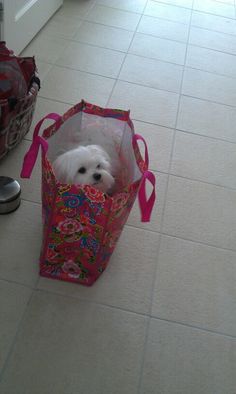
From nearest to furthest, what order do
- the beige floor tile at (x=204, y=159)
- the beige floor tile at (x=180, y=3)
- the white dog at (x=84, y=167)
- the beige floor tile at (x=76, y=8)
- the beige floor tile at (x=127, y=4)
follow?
the white dog at (x=84, y=167) → the beige floor tile at (x=204, y=159) → the beige floor tile at (x=76, y=8) → the beige floor tile at (x=127, y=4) → the beige floor tile at (x=180, y=3)

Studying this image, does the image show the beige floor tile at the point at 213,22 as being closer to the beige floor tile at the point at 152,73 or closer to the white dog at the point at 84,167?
the beige floor tile at the point at 152,73

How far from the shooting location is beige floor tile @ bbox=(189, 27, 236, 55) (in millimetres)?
2469

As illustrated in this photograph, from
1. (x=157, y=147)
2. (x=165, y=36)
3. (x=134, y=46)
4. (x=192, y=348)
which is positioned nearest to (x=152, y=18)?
(x=165, y=36)

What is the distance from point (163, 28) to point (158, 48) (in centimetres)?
31

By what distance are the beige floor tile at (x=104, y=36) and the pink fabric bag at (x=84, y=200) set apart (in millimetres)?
1243

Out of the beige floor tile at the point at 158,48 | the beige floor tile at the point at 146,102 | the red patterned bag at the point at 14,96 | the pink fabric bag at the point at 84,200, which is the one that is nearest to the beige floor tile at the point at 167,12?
the beige floor tile at the point at 158,48

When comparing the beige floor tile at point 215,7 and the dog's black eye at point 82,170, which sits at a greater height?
the dog's black eye at point 82,170

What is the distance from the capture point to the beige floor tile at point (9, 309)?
0.94 m

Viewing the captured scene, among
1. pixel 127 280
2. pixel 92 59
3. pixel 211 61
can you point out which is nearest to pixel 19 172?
pixel 127 280

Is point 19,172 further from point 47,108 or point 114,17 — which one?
point 114,17

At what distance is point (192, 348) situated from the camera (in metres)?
1.03

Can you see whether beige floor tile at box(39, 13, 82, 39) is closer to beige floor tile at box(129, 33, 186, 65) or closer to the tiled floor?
the tiled floor

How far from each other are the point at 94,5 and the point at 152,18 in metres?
0.41

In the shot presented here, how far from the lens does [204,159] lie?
1624 mm
